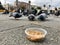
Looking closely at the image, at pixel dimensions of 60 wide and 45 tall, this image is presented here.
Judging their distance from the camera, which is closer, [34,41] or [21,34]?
[34,41]

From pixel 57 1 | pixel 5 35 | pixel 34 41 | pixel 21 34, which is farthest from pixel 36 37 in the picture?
pixel 57 1

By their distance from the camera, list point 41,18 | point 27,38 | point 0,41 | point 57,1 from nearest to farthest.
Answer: point 0,41, point 27,38, point 41,18, point 57,1

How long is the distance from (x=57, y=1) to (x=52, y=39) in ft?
22.1

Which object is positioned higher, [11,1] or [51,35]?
[11,1]

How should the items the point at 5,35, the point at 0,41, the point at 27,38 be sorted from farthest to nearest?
the point at 5,35
the point at 27,38
the point at 0,41

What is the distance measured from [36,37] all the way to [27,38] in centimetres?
24

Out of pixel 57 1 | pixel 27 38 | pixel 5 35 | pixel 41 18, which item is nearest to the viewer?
pixel 27 38

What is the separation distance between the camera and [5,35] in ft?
9.67

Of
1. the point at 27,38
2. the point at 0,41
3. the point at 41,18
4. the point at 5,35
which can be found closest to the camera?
the point at 0,41

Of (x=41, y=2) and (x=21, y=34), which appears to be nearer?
(x=21, y=34)

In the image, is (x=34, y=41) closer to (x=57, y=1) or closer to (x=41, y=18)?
(x=41, y=18)

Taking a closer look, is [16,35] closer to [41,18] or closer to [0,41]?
[0,41]

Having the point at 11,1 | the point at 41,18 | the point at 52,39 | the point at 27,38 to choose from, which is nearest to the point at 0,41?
the point at 27,38

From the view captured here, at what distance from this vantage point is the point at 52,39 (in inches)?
112
